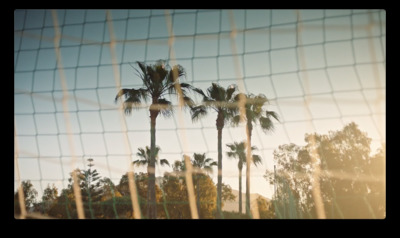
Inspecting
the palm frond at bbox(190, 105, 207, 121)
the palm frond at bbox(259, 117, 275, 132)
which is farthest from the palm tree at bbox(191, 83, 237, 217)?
the palm frond at bbox(259, 117, 275, 132)

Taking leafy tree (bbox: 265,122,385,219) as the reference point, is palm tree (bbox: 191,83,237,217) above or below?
above

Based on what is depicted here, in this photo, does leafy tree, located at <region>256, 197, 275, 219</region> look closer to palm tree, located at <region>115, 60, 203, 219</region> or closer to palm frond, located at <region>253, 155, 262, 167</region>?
palm frond, located at <region>253, 155, 262, 167</region>

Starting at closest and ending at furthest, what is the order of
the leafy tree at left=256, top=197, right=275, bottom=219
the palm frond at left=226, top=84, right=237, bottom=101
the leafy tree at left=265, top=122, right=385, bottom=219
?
the palm frond at left=226, top=84, right=237, bottom=101
the leafy tree at left=265, top=122, right=385, bottom=219
the leafy tree at left=256, top=197, right=275, bottom=219

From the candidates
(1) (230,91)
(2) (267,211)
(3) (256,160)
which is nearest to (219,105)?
(1) (230,91)

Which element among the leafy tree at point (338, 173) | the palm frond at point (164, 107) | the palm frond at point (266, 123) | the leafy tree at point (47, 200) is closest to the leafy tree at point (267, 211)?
the leafy tree at point (338, 173)

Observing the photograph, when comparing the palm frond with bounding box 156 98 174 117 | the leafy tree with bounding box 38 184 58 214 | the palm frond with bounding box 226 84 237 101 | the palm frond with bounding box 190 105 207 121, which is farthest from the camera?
the palm frond with bounding box 226 84 237 101

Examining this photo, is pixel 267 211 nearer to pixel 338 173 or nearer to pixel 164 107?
pixel 338 173

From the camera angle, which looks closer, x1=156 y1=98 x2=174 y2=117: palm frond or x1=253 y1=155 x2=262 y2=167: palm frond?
x1=156 y1=98 x2=174 y2=117: palm frond

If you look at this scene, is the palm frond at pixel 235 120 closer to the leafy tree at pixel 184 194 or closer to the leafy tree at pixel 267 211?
the leafy tree at pixel 267 211
